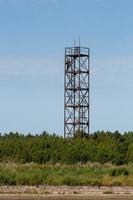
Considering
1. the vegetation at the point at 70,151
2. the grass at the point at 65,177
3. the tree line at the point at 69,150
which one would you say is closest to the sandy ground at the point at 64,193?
the grass at the point at 65,177

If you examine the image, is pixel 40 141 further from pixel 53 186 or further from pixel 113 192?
pixel 113 192

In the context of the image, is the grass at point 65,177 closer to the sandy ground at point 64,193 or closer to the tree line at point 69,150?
the sandy ground at point 64,193

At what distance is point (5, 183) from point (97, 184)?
6.36 meters

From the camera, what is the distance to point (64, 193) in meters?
51.5

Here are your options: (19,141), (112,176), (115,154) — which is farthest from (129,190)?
(19,141)

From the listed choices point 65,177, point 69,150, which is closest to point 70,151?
point 69,150

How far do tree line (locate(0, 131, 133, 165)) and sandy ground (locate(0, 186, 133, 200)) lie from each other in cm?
2562

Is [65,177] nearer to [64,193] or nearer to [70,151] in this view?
[64,193]

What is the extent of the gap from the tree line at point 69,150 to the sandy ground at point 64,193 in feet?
84.1

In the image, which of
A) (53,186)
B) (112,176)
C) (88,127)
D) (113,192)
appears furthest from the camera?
(88,127)

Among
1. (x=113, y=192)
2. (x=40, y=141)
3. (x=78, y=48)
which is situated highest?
(x=78, y=48)

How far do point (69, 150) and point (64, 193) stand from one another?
31542mm

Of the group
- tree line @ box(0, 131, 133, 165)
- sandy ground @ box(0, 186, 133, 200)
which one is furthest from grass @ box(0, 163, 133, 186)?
tree line @ box(0, 131, 133, 165)

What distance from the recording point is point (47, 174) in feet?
201
